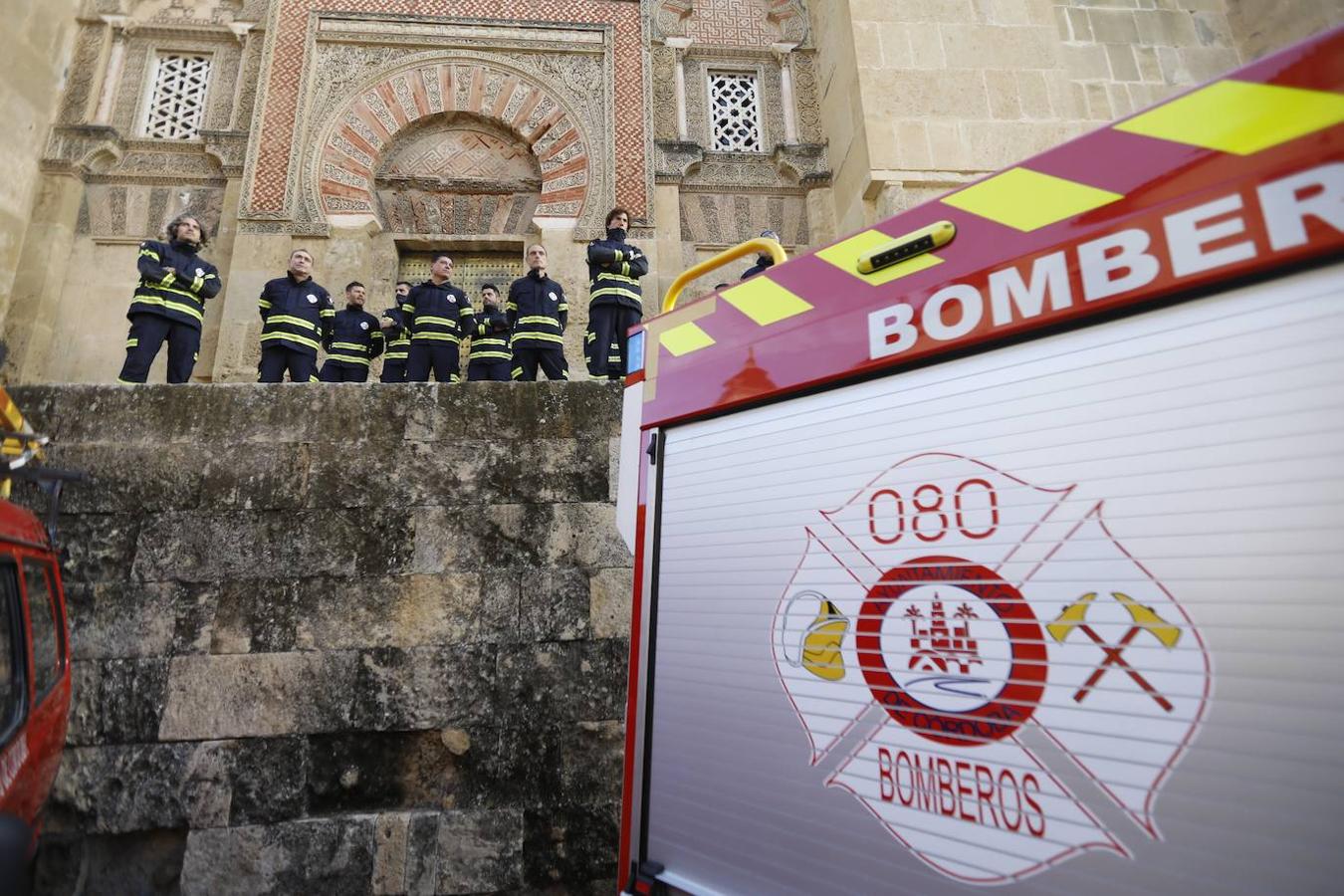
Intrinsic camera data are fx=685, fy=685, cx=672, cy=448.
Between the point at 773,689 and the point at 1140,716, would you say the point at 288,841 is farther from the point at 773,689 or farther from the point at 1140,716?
the point at 1140,716

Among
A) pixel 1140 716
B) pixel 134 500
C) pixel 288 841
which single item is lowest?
pixel 288 841

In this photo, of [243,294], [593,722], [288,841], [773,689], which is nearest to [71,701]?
[288,841]

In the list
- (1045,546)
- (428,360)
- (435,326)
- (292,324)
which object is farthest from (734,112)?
(1045,546)

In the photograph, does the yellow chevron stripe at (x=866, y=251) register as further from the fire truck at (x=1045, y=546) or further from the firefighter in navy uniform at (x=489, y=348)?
the firefighter in navy uniform at (x=489, y=348)

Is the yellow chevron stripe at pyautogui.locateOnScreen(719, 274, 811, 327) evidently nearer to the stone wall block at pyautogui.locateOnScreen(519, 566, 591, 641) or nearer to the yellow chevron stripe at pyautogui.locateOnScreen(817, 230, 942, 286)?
the yellow chevron stripe at pyautogui.locateOnScreen(817, 230, 942, 286)

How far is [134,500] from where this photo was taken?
3.04 metres

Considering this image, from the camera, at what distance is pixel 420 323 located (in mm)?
5746

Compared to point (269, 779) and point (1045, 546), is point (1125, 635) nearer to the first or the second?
point (1045, 546)

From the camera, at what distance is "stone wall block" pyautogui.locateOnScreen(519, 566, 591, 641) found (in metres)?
2.92

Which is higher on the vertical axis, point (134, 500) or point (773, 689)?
point (134, 500)

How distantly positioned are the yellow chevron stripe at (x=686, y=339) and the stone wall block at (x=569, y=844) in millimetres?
1905

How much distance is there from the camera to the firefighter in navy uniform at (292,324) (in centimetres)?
539

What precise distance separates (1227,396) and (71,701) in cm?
378

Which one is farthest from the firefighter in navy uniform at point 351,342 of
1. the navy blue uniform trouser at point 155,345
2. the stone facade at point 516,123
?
the stone facade at point 516,123
